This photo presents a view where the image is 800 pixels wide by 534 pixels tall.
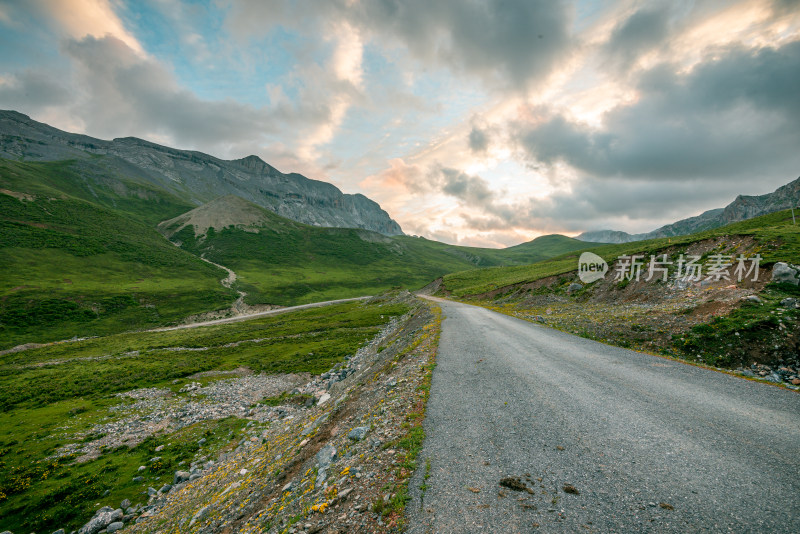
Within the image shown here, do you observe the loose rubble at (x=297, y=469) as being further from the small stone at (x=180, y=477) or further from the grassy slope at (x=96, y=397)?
the grassy slope at (x=96, y=397)

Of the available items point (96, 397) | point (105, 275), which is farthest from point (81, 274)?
point (96, 397)

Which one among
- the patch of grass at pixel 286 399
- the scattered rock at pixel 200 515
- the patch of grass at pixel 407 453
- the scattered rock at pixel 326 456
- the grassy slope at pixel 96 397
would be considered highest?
the patch of grass at pixel 407 453

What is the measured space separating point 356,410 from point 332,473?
4623mm

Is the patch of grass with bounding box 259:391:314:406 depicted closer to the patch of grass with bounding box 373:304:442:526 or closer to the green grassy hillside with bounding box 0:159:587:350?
the patch of grass with bounding box 373:304:442:526

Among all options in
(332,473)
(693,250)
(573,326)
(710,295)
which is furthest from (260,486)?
(693,250)

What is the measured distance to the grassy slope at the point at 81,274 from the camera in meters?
68.2

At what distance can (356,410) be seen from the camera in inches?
515

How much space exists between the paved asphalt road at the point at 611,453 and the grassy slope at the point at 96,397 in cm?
1820

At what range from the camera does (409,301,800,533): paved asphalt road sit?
552 centimetres

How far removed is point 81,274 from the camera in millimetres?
96562

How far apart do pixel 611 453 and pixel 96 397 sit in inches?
1626

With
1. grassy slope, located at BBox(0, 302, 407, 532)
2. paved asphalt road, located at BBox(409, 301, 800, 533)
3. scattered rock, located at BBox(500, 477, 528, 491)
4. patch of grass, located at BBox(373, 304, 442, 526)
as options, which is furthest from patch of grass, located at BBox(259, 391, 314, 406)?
scattered rock, located at BBox(500, 477, 528, 491)

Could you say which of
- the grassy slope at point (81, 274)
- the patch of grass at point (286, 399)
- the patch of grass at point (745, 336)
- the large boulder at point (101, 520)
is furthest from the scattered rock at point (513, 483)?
the grassy slope at point (81, 274)

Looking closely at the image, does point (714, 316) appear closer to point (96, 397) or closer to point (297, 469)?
point (297, 469)
